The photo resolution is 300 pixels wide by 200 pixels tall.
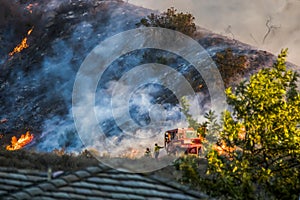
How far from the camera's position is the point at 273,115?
36.9ft

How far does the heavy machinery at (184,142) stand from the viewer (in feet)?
96.0

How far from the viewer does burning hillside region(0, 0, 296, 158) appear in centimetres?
4150

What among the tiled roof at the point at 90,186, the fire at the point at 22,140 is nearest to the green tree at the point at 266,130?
the tiled roof at the point at 90,186

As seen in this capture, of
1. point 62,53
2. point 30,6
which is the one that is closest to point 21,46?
point 62,53

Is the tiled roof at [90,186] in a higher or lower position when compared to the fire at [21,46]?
lower

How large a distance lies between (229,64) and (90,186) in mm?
36730

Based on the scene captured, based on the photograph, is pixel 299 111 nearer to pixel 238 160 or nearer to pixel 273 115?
pixel 273 115

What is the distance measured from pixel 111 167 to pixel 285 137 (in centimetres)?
490

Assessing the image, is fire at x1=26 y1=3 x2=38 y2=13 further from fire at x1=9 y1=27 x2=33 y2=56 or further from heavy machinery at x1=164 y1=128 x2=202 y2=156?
heavy machinery at x1=164 y1=128 x2=202 y2=156

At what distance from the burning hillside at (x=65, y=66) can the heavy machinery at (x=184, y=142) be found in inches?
252

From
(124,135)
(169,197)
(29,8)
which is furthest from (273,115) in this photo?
(29,8)

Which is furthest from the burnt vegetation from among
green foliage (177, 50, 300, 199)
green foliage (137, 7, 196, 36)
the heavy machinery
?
green foliage (177, 50, 300, 199)

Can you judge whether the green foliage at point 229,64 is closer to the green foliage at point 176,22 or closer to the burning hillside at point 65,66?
the burning hillside at point 65,66

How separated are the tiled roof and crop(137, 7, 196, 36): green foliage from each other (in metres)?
43.0
